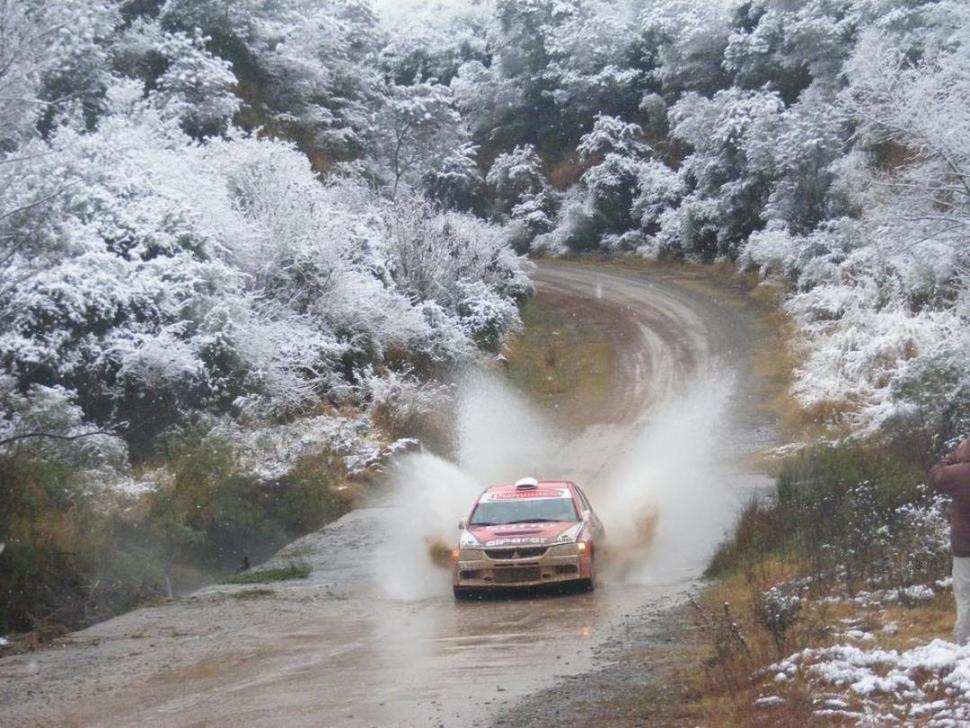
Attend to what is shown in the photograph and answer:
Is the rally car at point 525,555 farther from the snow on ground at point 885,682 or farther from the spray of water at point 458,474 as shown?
the snow on ground at point 885,682

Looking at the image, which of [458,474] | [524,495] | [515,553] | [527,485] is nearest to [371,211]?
[458,474]

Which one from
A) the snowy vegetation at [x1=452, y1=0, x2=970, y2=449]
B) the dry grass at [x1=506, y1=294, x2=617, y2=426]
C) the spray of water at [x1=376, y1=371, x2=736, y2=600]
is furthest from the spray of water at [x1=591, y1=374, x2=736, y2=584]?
the snowy vegetation at [x1=452, y1=0, x2=970, y2=449]

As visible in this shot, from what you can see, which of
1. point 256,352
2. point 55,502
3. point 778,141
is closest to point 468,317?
point 256,352

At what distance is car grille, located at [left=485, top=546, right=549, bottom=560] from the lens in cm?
1574

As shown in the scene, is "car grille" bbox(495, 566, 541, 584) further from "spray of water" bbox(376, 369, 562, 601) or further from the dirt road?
"spray of water" bbox(376, 369, 562, 601)

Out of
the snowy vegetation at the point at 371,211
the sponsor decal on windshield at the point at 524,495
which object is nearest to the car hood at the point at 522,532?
the sponsor decal on windshield at the point at 524,495

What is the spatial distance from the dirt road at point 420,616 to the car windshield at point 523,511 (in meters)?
1.12

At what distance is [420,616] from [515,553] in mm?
1660

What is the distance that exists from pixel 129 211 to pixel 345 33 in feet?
70.1

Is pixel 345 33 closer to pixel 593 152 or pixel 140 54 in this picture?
pixel 140 54

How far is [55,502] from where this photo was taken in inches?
696

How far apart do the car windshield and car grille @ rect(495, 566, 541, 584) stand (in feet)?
3.96

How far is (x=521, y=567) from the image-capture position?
1572 cm

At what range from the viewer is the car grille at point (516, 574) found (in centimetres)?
1567
